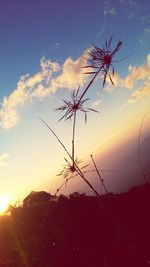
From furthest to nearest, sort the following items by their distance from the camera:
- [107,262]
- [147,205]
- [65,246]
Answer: [147,205] < [65,246] < [107,262]

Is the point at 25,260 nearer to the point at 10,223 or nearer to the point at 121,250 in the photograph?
the point at 121,250

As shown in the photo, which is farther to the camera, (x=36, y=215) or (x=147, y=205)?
(x=36, y=215)

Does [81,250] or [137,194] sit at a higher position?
[137,194]

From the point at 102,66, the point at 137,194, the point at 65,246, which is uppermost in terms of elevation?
the point at 102,66

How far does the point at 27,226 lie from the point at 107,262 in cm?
513

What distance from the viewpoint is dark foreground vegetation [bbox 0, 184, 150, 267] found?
10.0 metres

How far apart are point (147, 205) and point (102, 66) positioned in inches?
357

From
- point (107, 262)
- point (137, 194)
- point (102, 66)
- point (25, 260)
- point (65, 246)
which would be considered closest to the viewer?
point (102, 66)

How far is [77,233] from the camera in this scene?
11.9 metres

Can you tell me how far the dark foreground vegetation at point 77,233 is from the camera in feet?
32.9

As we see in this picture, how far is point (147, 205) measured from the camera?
483 inches

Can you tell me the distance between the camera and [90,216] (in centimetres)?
1252

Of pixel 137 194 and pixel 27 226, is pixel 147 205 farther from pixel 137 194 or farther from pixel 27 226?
pixel 27 226

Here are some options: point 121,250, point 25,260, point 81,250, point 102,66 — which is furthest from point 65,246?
point 102,66
